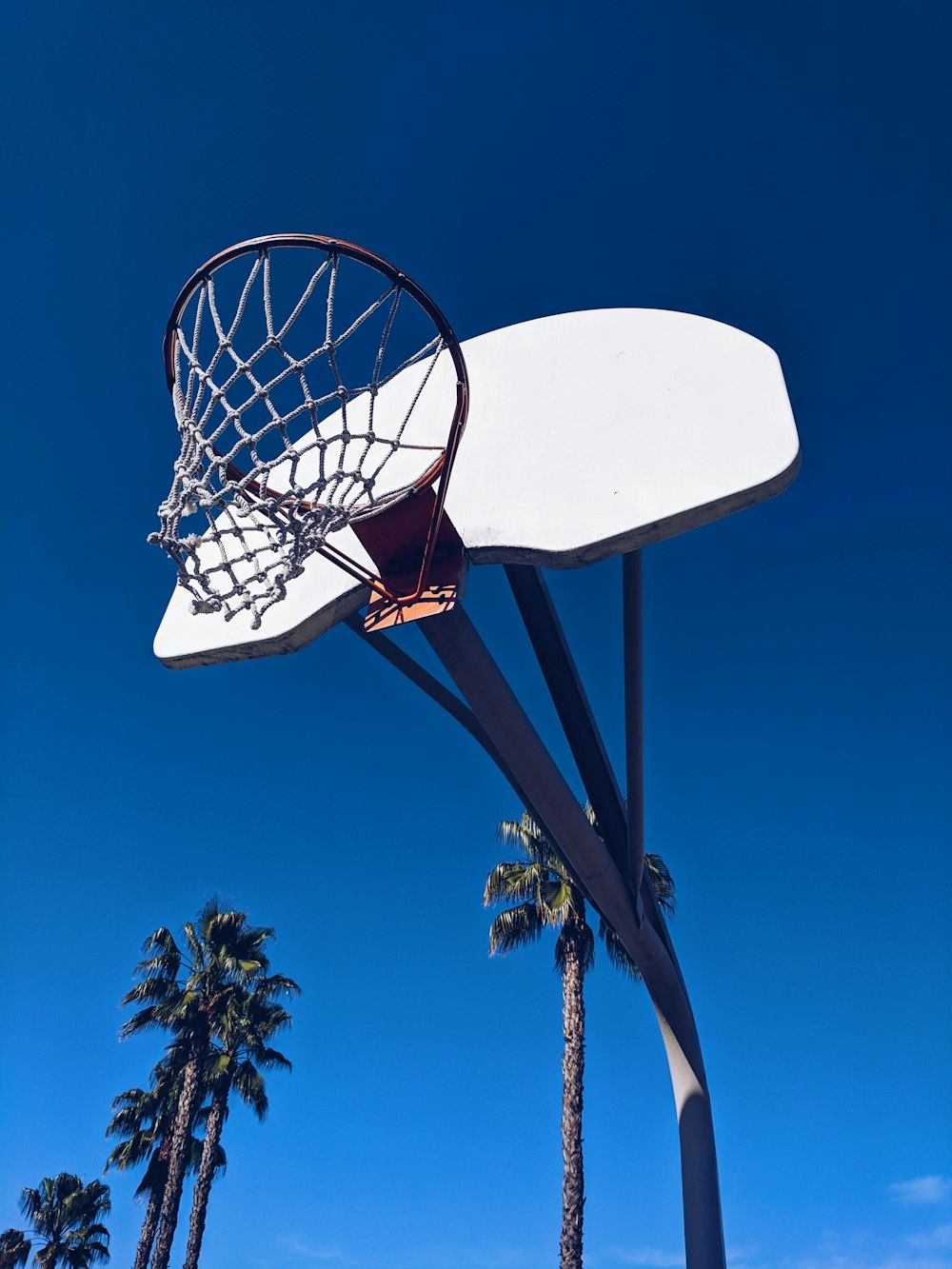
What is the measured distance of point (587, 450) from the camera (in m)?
5.61

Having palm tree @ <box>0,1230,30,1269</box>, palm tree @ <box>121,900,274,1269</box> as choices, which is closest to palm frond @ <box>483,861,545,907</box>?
palm tree @ <box>121,900,274,1269</box>

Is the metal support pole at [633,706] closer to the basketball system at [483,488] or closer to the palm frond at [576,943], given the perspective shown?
the basketball system at [483,488]

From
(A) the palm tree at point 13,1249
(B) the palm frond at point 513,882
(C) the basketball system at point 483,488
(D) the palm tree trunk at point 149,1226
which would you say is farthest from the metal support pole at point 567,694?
(A) the palm tree at point 13,1249

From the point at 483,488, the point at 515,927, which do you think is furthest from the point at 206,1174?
the point at 483,488

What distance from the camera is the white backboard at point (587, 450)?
5035mm

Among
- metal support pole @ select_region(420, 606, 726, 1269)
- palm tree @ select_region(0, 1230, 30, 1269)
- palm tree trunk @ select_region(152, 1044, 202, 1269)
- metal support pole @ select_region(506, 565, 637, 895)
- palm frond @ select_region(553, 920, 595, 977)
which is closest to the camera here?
metal support pole @ select_region(420, 606, 726, 1269)

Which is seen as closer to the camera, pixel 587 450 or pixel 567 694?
pixel 587 450

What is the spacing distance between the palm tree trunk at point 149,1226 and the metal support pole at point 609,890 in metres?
14.4

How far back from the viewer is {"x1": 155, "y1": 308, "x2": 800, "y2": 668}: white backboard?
504cm

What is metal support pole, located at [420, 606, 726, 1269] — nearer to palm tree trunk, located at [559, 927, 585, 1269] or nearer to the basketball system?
the basketball system

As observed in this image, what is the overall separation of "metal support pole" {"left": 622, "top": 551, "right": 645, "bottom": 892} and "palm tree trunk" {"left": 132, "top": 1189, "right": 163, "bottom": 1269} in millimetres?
16105

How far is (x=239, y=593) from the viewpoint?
16.9 feet

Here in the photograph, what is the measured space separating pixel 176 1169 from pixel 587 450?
1383 cm

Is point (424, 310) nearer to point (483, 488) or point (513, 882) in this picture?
point (483, 488)
